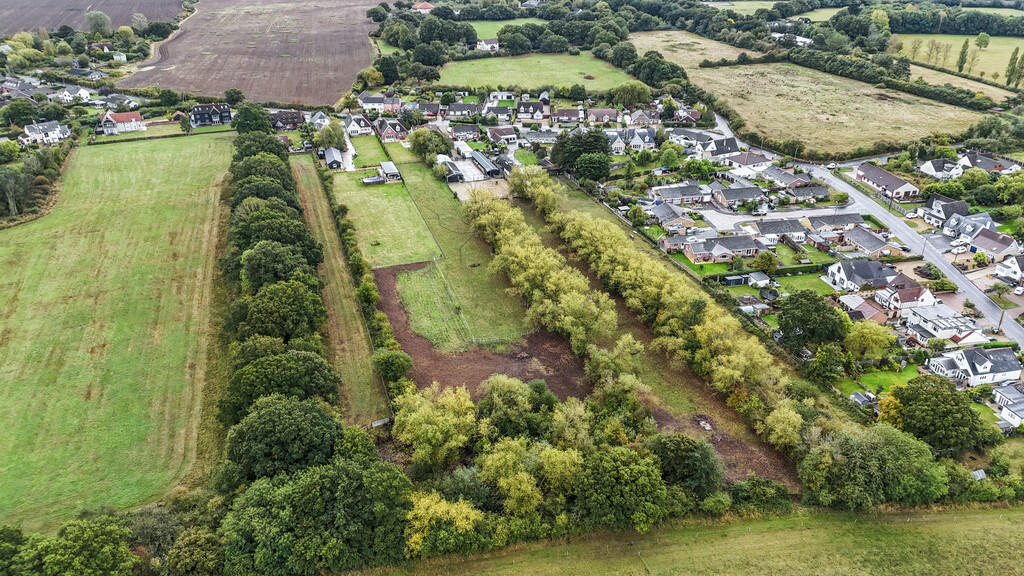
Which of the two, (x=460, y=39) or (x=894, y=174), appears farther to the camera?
(x=460, y=39)

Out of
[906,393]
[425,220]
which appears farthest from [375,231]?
[906,393]

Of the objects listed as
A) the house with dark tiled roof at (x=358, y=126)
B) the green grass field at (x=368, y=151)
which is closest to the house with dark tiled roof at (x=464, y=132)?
the green grass field at (x=368, y=151)

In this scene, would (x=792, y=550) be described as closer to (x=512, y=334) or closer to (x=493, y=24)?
(x=512, y=334)

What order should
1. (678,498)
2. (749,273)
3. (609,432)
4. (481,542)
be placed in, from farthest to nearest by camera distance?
(749,273), (609,432), (678,498), (481,542)

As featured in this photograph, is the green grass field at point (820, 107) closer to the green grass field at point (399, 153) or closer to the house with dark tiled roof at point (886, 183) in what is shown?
the house with dark tiled roof at point (886, 183)

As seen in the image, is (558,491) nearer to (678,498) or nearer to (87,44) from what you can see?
(678,498)

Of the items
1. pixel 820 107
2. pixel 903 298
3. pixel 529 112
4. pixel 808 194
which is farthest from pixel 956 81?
pixel 903 298

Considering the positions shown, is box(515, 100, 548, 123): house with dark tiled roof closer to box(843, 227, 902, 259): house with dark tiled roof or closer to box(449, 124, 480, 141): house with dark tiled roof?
box(449, 124, 480, 141): house with dark tiled roof
